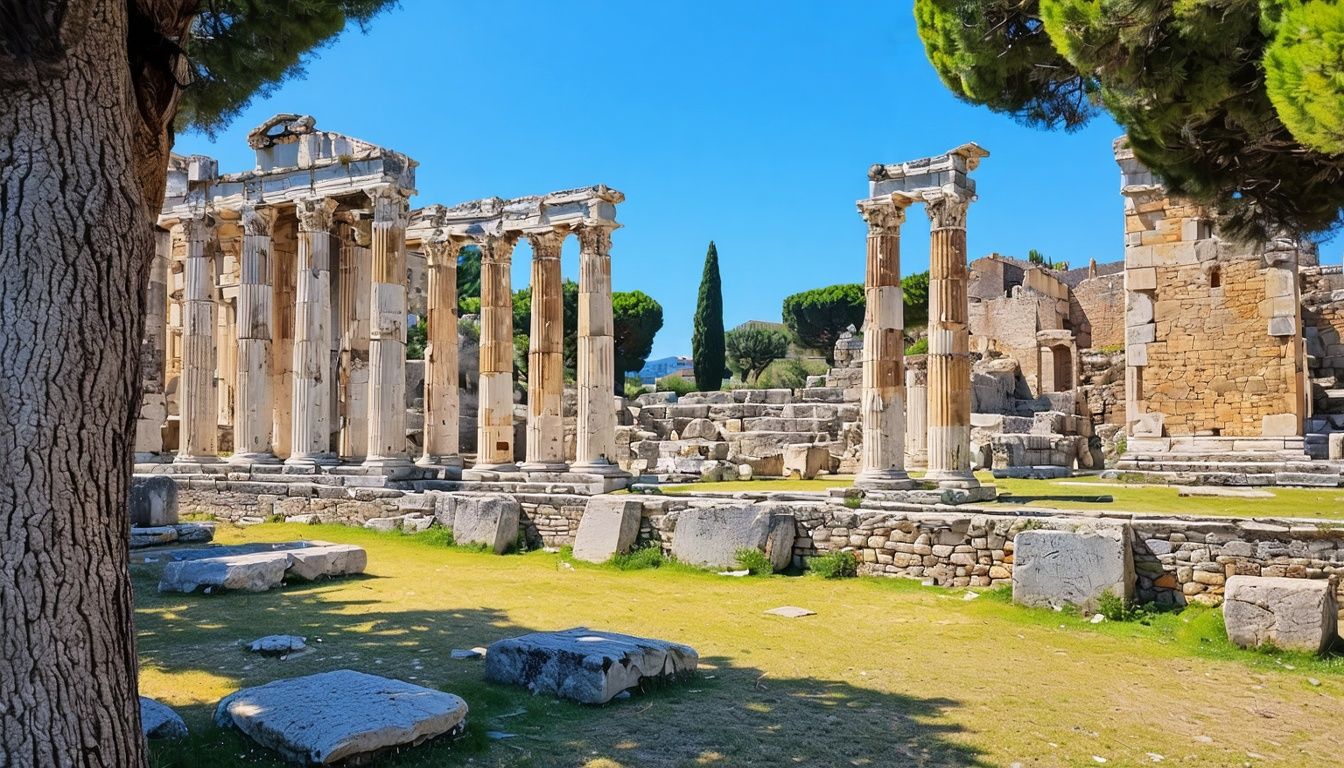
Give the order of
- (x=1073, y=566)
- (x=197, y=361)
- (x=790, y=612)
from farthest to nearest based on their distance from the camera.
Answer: (x=197, y=361), (x=790, y=612), (x=1073, y=566)

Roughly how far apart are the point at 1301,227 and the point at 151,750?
980cm

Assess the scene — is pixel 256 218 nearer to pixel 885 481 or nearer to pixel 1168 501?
pixel 885 481

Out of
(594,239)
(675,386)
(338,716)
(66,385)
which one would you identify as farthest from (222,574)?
(675,386)

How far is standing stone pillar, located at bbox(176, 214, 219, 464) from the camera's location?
2067 centimetres

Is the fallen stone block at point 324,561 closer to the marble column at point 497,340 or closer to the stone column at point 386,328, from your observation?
the stone column at point 386,328

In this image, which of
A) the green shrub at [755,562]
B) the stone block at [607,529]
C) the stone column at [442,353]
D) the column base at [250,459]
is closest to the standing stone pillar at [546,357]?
the stone column at [442,353]

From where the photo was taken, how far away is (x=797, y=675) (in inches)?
308

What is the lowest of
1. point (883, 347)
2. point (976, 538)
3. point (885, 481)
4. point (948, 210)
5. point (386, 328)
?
point (976, 538)

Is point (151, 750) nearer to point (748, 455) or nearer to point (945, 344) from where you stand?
point (945, 344)

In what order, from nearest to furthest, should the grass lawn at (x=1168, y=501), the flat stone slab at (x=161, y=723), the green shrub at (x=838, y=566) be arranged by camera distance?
the flat stone slab at (x=161, y=723)
the grass lawn at (x=1168, y=501)
the green shrub at (x=838, y=566)

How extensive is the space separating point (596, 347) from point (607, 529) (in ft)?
20.1

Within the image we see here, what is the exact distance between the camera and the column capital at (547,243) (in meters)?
20.1

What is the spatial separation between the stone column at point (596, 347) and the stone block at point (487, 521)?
3.61 meters

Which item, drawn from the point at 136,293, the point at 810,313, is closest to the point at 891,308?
the point at 136,293
